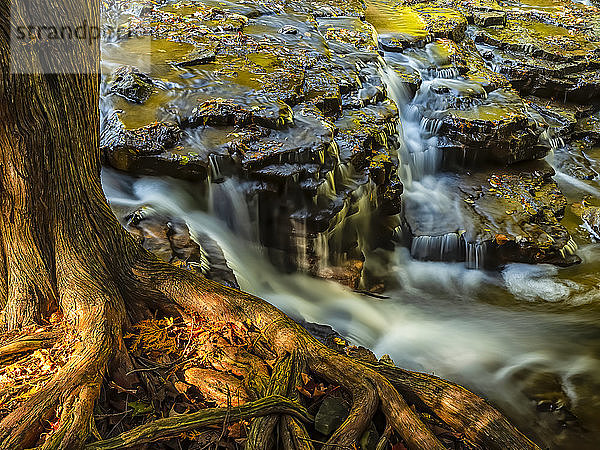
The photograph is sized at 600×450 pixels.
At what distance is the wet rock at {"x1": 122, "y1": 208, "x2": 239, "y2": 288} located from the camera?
16.8 feet

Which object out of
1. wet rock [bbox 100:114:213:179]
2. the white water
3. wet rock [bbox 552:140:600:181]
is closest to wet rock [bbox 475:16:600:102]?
wet rock [bbox 552:140:600:181]

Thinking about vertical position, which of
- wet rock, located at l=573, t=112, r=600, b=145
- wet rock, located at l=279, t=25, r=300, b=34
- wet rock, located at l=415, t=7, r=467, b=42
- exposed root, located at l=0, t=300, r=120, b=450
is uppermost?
wet rock, located at l=415, t=7, r=467, b=42

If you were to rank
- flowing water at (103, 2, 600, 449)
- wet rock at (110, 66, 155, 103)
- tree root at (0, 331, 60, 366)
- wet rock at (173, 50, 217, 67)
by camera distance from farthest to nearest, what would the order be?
wet rock at (173, 50, 217, 67), wet rock at (110, 66, 155, 103), flowing water at (103, 2, 600, 449), tree root at (0, 331, 60, 366)

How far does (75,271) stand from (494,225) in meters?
6.89

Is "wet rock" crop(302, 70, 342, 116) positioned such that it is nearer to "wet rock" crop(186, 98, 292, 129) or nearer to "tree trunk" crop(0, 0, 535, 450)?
"wet rock" crop(186, 98, 292, 129)

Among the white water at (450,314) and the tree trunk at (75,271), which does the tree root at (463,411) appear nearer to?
the tree trunk at (75,271)

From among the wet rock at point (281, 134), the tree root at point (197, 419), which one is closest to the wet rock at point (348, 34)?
the wet rock at point (281, 134)

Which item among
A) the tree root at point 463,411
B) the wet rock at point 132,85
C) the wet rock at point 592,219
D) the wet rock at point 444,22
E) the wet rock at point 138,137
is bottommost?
the wet rock at point 592,219

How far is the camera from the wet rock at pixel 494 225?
7.79 metres

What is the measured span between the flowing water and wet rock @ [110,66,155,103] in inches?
57.3

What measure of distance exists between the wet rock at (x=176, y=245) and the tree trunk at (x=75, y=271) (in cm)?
127

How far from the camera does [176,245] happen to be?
17.4 feet

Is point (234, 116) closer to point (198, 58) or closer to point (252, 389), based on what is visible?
point (198, 58)

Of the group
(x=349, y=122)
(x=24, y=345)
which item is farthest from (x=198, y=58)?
(x=24, y=345)
